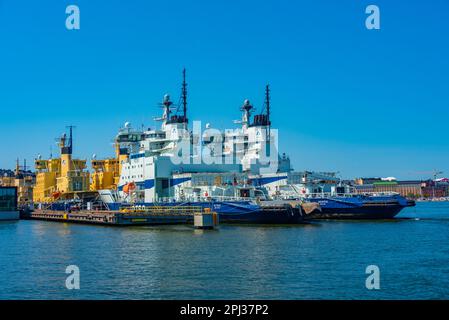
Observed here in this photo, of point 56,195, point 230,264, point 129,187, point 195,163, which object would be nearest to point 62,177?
point 56,195

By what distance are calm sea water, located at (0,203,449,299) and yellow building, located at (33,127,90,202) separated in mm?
30243

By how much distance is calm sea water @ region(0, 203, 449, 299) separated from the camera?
1969 cm

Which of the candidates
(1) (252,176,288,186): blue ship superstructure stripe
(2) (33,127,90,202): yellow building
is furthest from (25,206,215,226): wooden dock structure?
(2) (33,127,90,202): yellow building

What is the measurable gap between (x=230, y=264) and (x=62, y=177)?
53.1m

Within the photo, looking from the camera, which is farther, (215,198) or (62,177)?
(62,177)

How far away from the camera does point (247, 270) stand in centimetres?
2364

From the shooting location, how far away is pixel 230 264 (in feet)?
82.4

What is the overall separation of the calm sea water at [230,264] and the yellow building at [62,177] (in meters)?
30.2

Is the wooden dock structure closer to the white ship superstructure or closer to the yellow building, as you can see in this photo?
the white ship superstructure

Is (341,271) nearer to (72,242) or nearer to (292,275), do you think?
(292,275)

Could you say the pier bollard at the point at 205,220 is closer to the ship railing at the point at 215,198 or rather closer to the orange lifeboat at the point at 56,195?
the ship railing at the point at 215,198

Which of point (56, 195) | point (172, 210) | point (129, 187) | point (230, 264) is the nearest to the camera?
point (230, 264)

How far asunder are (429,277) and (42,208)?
60.5 m

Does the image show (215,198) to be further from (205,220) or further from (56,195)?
(56,195)
